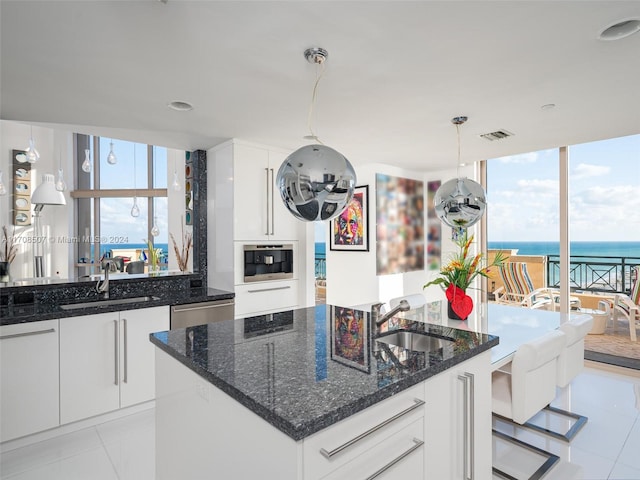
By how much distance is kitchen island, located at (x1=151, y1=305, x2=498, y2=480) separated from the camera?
3.33ft

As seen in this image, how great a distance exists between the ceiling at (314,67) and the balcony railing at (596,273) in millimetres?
1776

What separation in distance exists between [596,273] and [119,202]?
592 cm

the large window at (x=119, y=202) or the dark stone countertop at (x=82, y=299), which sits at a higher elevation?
the large window at (x=119, y=202)

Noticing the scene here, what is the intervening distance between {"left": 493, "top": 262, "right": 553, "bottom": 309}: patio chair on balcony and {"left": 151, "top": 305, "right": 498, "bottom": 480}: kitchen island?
3.50 m

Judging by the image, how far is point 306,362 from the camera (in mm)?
1371

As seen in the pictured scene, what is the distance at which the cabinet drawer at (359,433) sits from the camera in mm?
968

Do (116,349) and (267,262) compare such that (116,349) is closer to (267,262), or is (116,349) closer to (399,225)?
(267,262)

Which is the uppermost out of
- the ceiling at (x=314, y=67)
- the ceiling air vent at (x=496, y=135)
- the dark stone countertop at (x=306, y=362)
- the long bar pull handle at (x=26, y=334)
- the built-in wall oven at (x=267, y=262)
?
the ceiling air vent at (x=496, y=135)

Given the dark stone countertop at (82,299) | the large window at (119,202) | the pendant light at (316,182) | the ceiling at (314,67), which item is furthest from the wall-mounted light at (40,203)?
the pendant light at (316,182)

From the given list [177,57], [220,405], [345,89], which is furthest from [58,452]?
[345,89]

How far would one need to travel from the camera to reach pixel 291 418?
Result: 94 cm

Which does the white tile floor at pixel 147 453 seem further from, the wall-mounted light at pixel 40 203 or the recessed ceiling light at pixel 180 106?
the recessed ceiling light at pixel 180 106

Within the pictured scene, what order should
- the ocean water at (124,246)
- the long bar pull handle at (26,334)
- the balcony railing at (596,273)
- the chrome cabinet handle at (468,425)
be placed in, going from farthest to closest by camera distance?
1. the balcony railing at (596,273)
2. the ocean water at (124,246)
3. the long bar pull handle at (26,334)
4. the chrome cabinet handle at (468,425)

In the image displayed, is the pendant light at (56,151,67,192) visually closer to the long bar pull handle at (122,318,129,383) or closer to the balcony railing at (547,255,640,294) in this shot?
the long bar pull handle at (122,318,129,383)
